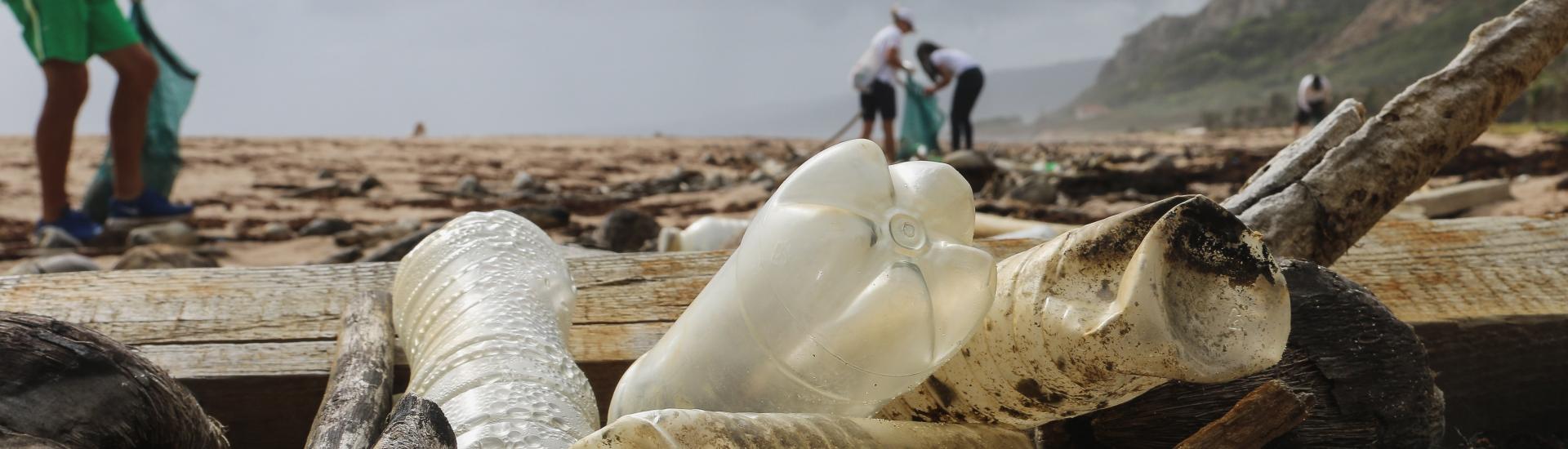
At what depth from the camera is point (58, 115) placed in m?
5.62

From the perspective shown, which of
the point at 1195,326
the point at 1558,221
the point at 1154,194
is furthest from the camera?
the point at 1154,194

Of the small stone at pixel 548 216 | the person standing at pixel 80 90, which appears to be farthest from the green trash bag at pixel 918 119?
the person standing at pixel 80 90

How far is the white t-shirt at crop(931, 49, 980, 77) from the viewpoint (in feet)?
47.0

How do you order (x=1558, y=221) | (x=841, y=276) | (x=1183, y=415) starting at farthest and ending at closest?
(x=1558, y=221) → (x=1183, y=415) → (x=841, y=276)

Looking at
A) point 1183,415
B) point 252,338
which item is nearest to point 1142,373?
point 1183,415

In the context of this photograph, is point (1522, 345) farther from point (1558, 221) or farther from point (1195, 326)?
point (1195, 326)

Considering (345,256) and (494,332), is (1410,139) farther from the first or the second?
(345,256)

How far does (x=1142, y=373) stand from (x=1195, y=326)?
7 centimetres

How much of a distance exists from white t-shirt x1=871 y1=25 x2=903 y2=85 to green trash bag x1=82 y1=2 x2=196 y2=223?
784 cm

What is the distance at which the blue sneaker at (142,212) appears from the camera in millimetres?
6425

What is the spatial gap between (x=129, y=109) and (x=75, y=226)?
850 millimetres

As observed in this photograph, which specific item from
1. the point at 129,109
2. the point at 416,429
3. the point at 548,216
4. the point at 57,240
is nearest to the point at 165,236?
the point at 57,240

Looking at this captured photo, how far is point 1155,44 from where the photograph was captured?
486 feet

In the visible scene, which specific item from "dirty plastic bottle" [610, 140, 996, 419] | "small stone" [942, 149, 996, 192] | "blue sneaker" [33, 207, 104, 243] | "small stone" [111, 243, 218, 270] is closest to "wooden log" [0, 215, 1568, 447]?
"dirty plastic bottle" [610, 140, 996, 419]
